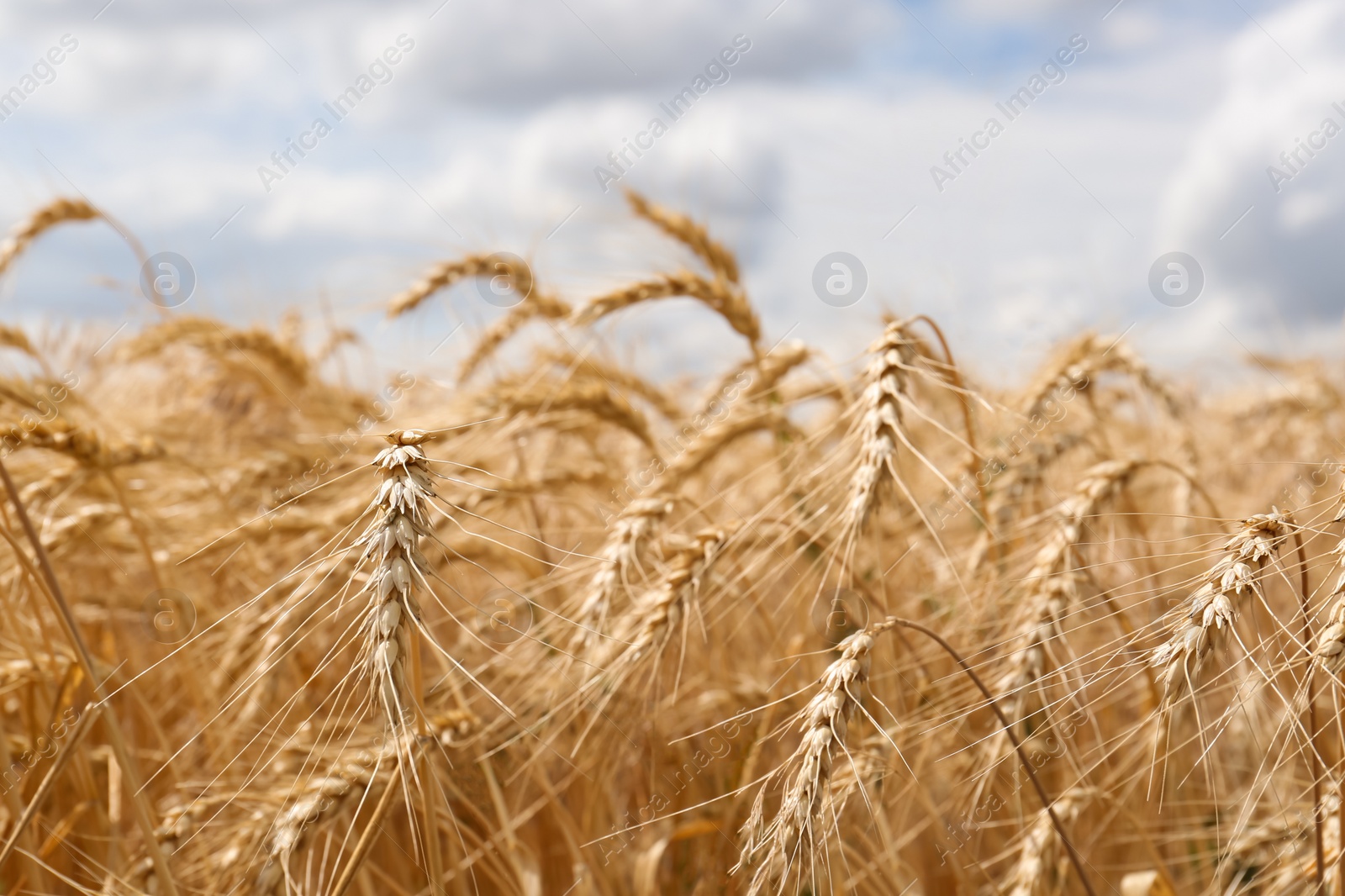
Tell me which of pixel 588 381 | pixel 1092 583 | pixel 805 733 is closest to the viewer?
pixel 805 733

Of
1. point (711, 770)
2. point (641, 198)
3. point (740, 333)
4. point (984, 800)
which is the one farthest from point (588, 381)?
point (984, 800)

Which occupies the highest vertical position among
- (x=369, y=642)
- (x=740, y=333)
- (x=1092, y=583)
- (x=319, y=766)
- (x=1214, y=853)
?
(x=740, y=333)

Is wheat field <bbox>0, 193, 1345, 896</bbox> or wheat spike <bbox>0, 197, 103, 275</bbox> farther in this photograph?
wheat spike <bbox>0, 197, 103, 275</bbox>

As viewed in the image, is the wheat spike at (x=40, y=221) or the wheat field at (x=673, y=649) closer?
the wheat field at (x=673, y=649)

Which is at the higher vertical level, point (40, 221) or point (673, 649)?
point (40, 221)

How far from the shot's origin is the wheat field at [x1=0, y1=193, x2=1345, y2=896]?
1.12m

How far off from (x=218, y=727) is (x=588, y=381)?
3.83 ft

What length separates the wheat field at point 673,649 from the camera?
1.12 m

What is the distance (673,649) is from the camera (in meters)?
1.78

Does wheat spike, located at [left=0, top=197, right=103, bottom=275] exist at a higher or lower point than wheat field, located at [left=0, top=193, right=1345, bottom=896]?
higher

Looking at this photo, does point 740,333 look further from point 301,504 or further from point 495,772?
point 301,504

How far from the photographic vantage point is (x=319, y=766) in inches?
62.2

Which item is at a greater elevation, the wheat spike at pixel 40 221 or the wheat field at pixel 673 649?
the wheat spike at pixel 40 221

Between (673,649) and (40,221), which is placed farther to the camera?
(40,221)
